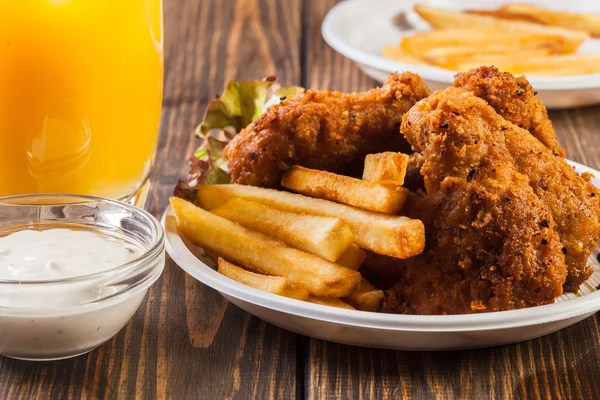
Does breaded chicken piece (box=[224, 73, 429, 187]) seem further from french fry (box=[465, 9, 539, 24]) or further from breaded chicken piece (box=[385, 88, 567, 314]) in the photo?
french fry (box=[465, 9, 539, 24])

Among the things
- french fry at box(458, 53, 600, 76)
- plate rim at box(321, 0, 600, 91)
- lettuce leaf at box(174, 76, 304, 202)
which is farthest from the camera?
french fry at box(458, 53, 600, 76)

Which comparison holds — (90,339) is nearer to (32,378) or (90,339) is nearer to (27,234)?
(32,378)

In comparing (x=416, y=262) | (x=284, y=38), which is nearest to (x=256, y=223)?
(x=416, y=262)

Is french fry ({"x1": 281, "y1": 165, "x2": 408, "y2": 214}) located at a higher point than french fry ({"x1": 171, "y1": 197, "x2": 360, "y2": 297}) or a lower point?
higher

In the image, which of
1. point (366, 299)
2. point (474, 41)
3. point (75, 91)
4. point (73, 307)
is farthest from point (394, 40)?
point (73, 307)

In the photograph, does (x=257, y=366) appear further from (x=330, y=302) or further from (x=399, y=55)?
(x=399, y=55)

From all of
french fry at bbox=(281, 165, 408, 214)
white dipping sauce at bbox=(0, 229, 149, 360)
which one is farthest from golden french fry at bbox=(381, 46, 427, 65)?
white dipping sauce at bbox=(0, 229, 149, 360)
